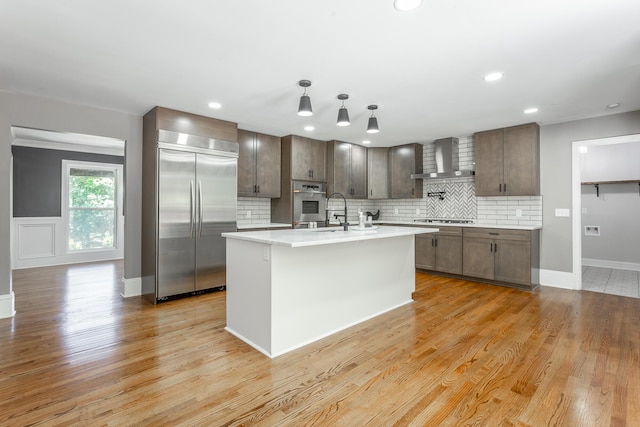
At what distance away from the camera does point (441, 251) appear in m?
5.36

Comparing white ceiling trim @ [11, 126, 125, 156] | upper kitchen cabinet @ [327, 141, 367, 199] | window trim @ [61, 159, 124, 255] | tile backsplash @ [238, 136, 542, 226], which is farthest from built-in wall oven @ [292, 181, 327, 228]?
window trim @ [61, 159, 124, 255]

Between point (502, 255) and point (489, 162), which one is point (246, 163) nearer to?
point (489, 162)

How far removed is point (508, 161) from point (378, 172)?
236 centimetres

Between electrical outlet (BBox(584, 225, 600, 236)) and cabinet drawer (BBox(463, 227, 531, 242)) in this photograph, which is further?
electrical outlet (BBox(584, 225, 600, 236))

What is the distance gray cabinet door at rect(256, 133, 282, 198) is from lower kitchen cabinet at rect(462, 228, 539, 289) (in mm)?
3213

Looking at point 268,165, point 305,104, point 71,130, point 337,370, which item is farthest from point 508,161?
point 71,130

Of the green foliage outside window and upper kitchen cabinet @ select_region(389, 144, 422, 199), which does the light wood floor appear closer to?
upper kitchen cabinet @ select_region(389, 144, 422, 199)

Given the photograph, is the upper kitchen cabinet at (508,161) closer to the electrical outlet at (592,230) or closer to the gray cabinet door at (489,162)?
the gray cabinet door at (489,162)

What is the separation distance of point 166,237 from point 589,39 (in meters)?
4.49

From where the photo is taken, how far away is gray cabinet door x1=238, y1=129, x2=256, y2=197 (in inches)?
198

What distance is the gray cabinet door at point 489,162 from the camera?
4.98 m

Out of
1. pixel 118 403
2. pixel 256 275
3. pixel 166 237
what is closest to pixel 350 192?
pixel 166 237

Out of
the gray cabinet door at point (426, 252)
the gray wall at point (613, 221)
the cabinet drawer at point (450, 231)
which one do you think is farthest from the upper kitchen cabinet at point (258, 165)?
the gray wall at point (613, 221)

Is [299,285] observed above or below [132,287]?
above
